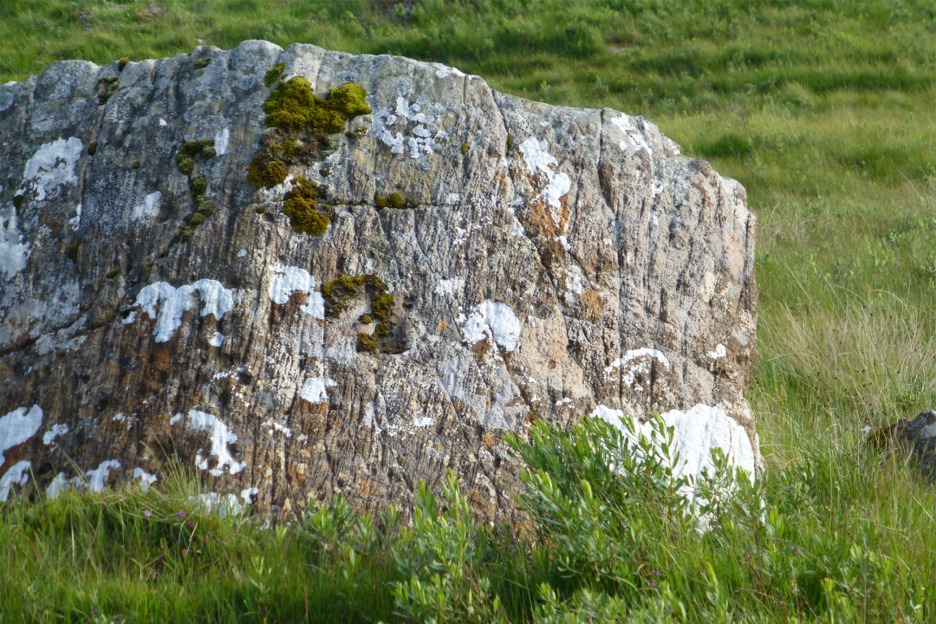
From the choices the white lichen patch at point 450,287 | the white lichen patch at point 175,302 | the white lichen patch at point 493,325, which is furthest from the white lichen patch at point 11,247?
the white lichen patch at point 493,325

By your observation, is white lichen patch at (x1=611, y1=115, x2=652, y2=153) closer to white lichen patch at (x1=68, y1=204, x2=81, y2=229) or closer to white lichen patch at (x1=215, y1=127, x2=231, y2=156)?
white lichen patch at (x1=215, y1=127, x2=231, y2=156)

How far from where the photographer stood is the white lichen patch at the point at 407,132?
12.5 feet

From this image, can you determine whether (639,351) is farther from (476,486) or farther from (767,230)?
(767,230)

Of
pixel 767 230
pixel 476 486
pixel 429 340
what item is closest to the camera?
pixel 476 486

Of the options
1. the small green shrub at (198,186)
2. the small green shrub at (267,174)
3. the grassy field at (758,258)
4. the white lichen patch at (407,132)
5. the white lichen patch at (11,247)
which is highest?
the white lichen patch at (407,132)

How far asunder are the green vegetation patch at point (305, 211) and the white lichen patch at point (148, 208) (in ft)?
1.88

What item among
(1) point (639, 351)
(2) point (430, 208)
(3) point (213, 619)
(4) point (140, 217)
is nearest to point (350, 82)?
(2) point (430, 208)

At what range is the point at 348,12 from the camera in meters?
16.9

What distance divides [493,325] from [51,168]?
7.14ft

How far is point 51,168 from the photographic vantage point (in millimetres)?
3791

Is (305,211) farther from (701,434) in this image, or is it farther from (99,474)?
(701,434)

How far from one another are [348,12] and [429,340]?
1506cm

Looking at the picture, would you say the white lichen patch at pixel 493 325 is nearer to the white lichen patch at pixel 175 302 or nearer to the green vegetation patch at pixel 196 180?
the white lichen patch at pixel 175 302

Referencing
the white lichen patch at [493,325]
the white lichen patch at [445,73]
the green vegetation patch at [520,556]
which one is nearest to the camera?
the green vegetation patch at [520,556]
